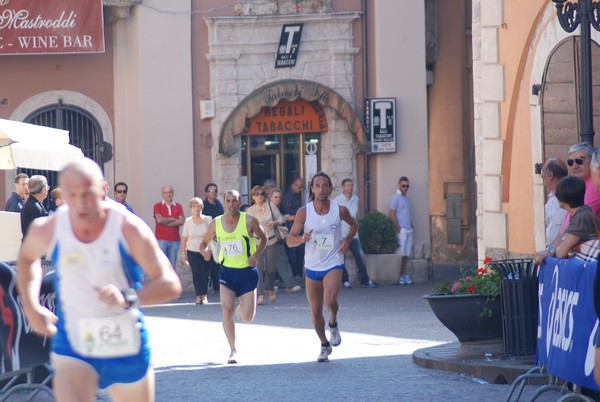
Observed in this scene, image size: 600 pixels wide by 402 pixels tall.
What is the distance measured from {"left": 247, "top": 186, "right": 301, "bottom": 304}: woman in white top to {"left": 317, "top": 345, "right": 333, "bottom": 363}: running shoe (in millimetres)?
7318

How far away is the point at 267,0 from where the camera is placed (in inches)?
957

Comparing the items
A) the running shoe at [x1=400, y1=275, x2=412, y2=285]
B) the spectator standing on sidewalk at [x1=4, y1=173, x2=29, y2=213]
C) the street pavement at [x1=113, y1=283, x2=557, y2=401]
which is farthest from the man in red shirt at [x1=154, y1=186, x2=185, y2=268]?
the spectator standing on sidewalk at [x1=4, y1=173, x2=29, y2=213]

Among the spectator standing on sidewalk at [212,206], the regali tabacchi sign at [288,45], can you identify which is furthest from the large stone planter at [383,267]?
the regali tabacchi sign at [288,45]

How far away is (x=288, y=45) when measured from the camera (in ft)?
79.7

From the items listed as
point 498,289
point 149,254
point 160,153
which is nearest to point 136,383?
point 149,254

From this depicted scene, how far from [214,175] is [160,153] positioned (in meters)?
1.07

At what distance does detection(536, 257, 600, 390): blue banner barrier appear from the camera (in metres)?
8.02

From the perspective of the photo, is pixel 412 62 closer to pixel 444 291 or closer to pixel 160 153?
pixel 160 153

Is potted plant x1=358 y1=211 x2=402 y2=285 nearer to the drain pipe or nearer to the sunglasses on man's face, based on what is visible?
the drain pipe

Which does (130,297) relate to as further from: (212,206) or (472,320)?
(212,206)

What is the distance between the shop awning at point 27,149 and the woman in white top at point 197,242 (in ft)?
14.7

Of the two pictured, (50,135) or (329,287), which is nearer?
(329,287)

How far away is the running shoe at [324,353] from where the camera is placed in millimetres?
12859

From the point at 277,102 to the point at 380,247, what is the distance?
3226 mm
